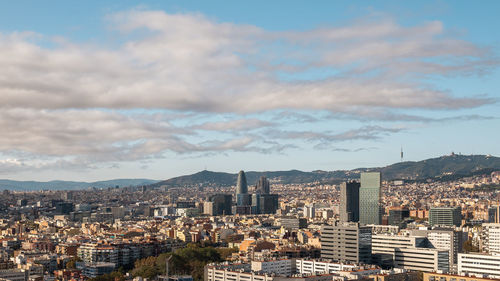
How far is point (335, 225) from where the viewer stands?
275 ft

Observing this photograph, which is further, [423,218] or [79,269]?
[423,218]

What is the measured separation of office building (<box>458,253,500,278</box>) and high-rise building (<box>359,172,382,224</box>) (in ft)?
283

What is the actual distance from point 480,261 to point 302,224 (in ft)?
268

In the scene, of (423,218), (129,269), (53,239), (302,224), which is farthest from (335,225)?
(423,218)

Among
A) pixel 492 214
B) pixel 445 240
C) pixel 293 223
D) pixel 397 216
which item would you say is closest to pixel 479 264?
pixel 445 240

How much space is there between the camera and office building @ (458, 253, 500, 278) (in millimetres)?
67750

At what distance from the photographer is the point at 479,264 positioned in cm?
6900

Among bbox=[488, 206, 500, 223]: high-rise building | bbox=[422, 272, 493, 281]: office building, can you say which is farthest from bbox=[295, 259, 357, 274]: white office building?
bbox=[488, 206, 500, 223]: high-rise building

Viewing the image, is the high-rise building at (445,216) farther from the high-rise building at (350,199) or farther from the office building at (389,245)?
the office building at (389,245)

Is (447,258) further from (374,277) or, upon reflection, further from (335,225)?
(374,277)

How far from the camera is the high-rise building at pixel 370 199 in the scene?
157625 mm

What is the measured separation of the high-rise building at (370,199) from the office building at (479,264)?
283ft

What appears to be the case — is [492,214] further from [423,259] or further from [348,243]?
[423,259]

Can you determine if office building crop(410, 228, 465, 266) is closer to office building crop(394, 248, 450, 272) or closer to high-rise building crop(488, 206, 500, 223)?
office building crop(394, 248, 450, 272)
